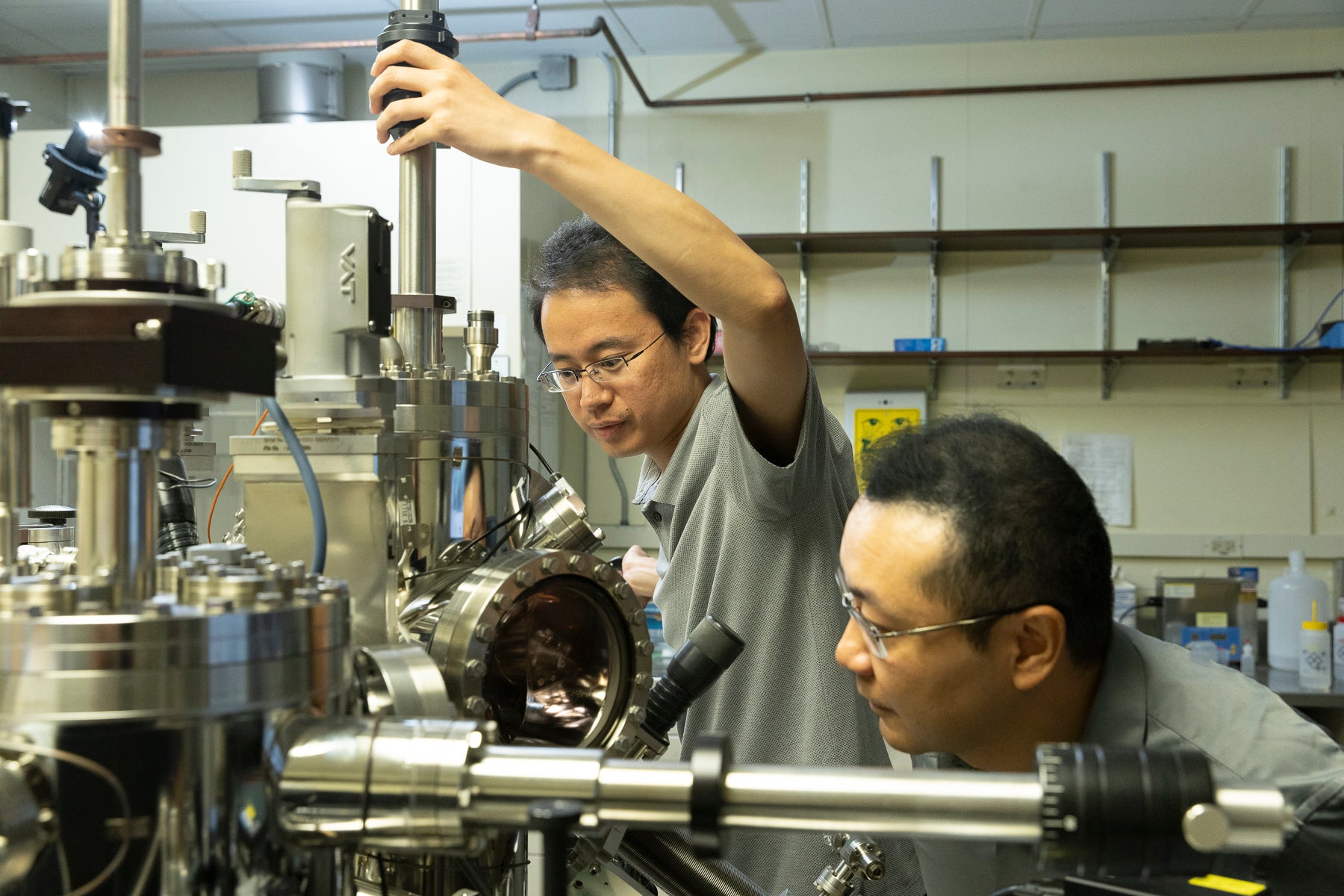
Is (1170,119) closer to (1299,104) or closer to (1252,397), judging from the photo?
(1299,104)

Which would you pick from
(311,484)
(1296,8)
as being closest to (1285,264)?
(1296,8)

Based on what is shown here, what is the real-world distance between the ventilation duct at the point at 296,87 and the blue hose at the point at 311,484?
358 centimetres

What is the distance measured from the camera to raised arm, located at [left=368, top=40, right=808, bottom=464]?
78 cm

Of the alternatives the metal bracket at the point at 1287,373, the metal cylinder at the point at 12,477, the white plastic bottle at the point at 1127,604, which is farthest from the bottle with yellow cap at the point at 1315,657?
the metal cylinder at the point at 12,477

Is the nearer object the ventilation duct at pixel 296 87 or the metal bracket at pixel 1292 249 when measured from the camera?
the metal bracket at pixel 1292 249

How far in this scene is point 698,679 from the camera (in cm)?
71

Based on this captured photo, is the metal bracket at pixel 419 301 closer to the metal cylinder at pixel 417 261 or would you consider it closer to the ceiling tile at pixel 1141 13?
the metal cylinder at pixel 417 261

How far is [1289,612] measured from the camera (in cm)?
346

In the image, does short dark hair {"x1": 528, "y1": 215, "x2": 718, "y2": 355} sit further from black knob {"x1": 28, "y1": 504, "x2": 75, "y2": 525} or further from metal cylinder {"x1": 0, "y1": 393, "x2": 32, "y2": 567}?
metal cylinder {"x1": 0, "y1": 393, "x2": 32, "y2": 567}

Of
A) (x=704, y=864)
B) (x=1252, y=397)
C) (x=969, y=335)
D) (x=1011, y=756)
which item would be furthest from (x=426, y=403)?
(x=1252, y=397)

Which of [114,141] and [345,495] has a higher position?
[114,141]

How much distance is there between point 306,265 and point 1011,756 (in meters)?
0.73

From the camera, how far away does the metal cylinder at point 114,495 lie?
46 cm

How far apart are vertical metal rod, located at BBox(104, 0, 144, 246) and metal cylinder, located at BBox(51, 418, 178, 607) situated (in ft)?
0.27
